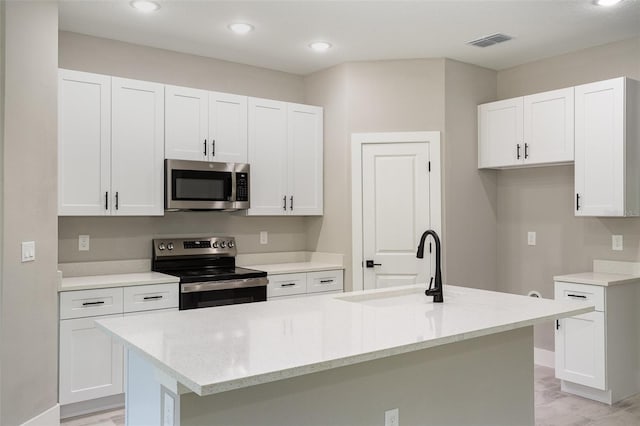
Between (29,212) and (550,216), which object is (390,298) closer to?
(29,212)

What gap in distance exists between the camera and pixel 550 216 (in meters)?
4.61

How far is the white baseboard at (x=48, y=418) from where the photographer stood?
120 inches

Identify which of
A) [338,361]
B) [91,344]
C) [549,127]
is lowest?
[91,344]

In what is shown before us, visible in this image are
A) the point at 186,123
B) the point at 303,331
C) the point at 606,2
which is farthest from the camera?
the point at 186,123

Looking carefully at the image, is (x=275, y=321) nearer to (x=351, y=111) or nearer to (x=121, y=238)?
(x=121, y=238)

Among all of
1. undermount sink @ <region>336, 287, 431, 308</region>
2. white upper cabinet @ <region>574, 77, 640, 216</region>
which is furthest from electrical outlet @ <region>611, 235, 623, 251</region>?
undermount sink @ <region>336, 287, 431, 308</region>

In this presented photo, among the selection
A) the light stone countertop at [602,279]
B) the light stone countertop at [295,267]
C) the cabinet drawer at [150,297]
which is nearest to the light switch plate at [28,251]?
the cabinet drawer at [150,297]

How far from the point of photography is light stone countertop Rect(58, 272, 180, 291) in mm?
3428

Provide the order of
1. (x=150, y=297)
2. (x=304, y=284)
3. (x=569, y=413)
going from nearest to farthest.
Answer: (x=569, y=413), (x=150, y=297), (x=304, y=284)

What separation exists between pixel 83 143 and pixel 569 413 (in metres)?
3.78

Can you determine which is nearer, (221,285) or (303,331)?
(303,331)

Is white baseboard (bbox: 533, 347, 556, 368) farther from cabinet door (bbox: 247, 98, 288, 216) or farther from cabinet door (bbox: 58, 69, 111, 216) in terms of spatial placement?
cabinet door (bbox: 58, 69, 111, 216)

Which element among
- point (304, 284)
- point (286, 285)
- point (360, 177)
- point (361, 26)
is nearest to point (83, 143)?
point (286, 285)

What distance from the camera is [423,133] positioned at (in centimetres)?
460
